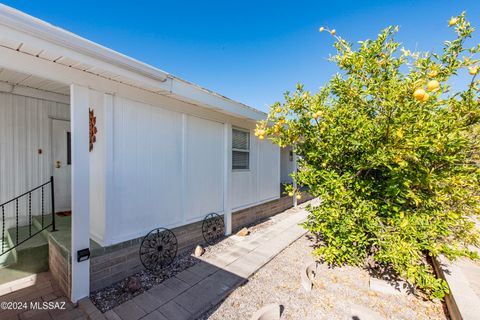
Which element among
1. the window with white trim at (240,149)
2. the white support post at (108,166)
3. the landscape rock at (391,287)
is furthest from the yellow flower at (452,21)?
the white support post at (108,166)

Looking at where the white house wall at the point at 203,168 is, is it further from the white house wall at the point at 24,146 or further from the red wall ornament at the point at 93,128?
the white house wall at the point at 24,146

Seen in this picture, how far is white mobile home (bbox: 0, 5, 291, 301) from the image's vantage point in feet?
7.45

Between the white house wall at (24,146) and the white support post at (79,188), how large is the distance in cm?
268

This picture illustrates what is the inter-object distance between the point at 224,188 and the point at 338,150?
2705 millimetres

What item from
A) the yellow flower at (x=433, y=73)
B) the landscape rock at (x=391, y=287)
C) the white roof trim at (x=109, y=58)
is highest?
the white roof trim at (x=109, y=58)

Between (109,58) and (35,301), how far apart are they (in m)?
3.13

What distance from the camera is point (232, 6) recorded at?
7.59 meters

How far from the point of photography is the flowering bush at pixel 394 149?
2305 millimetres

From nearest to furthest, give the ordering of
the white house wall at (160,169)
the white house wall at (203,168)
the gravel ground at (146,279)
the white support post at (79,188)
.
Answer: the white support post at (79,188) < the gravel ground at (146,279) < the white house wall at (160,169) < the white house wall at (203,168)

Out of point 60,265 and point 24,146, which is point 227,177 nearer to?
point 60,265

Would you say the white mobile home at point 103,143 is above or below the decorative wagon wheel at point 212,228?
above

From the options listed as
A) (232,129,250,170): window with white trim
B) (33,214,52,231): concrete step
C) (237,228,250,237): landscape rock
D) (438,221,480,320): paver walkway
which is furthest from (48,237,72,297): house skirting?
(438,221,480,320): paver walkway

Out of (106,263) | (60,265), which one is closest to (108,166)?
(106,263)

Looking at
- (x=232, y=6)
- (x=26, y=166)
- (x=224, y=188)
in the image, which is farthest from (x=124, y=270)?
(x=232, y=6)
